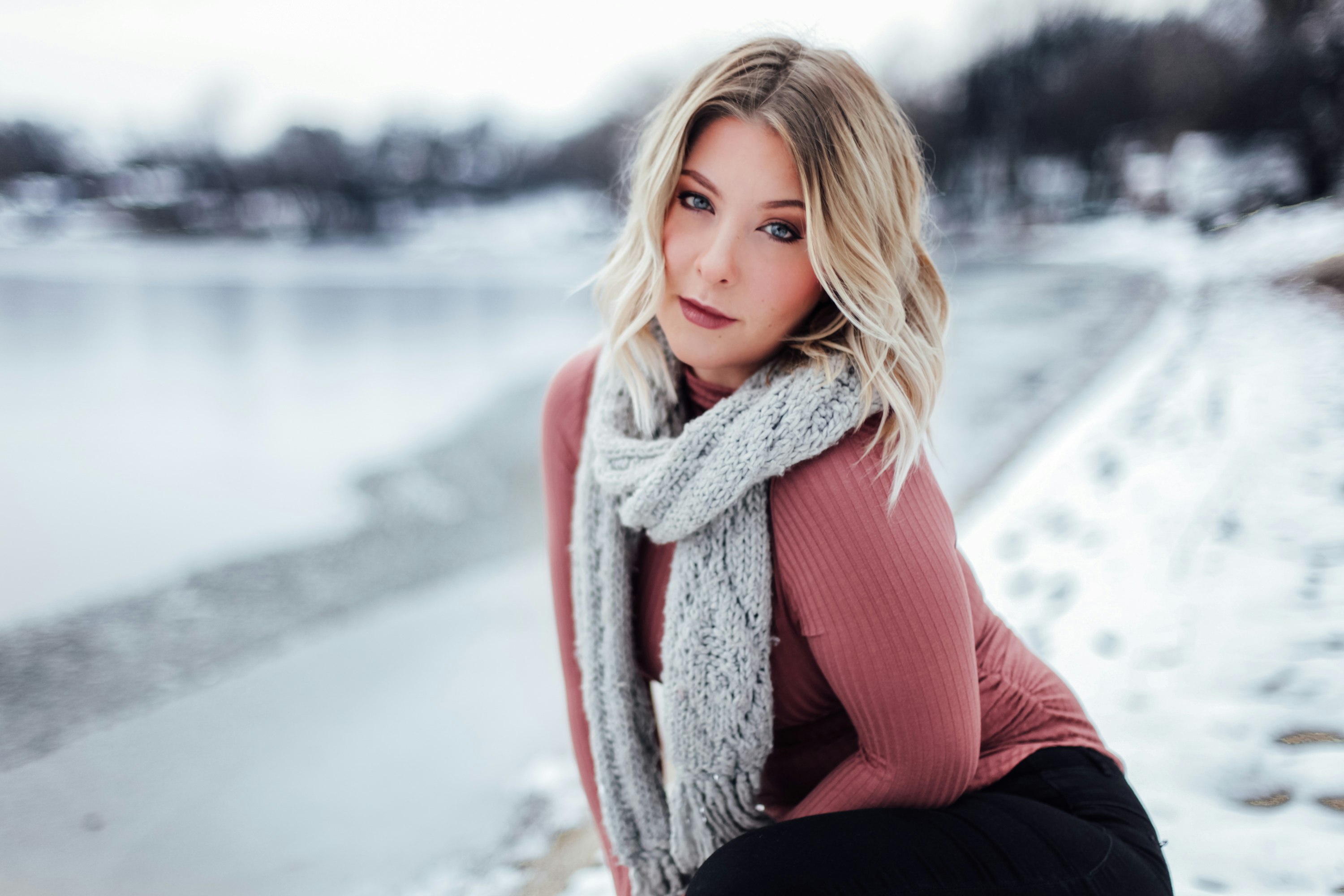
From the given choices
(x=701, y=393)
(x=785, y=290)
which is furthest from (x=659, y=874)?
(x=785, y=290)

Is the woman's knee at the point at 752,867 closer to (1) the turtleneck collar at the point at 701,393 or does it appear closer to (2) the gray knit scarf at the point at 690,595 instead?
(2) the gray knit scarf at the point at 690,595

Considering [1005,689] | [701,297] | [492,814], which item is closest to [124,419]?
[492,814]

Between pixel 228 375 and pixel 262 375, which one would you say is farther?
pixel 262 375

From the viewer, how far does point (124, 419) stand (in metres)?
3.15

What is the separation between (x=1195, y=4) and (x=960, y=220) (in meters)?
1.24

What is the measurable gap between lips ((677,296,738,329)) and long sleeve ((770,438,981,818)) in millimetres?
183

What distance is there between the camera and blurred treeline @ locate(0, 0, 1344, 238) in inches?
60.6

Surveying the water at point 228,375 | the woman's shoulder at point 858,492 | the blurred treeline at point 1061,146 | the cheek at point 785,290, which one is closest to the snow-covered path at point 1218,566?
the blurred treeline at point 1061,146

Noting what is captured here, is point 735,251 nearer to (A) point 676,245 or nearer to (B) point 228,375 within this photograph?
(A) point 676,245

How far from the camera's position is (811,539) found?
2.56 feet

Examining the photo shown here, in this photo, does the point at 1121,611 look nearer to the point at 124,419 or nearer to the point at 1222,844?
the point at 1222,844

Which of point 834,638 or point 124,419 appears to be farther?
point 124,419

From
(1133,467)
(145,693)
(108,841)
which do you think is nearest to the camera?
(108,841)

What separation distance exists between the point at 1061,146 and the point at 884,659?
2.42 metres
